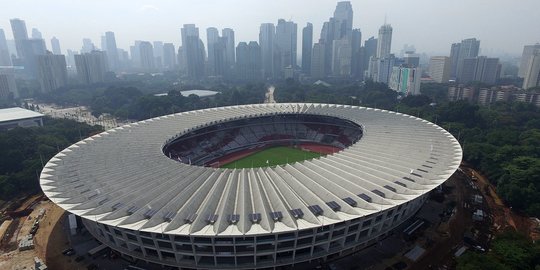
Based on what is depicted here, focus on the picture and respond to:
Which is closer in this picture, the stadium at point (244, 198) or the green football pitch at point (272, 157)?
the stadium at point (244, 198)

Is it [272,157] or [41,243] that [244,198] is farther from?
[272,157]

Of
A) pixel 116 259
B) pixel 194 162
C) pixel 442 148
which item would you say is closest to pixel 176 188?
pixel 116 259

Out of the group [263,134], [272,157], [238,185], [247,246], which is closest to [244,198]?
[238,185]

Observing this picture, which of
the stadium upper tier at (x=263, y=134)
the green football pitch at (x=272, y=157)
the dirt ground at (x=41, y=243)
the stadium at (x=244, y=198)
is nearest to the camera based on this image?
the stadium at (x=244, y=198)

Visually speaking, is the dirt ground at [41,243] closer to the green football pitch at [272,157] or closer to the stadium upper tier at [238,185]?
the stadium upper tier at [238,185]

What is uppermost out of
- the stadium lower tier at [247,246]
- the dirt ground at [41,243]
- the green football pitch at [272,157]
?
the stadium lower tier at [247,246]

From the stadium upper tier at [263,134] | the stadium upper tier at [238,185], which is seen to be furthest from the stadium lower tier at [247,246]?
the stadium upper tier at [263,134]

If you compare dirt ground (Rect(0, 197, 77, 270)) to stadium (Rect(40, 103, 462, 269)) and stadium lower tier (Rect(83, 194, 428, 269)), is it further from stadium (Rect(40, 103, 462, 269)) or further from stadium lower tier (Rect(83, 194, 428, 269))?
stadium lower tier (Rect(83, 194, 428, 269))
